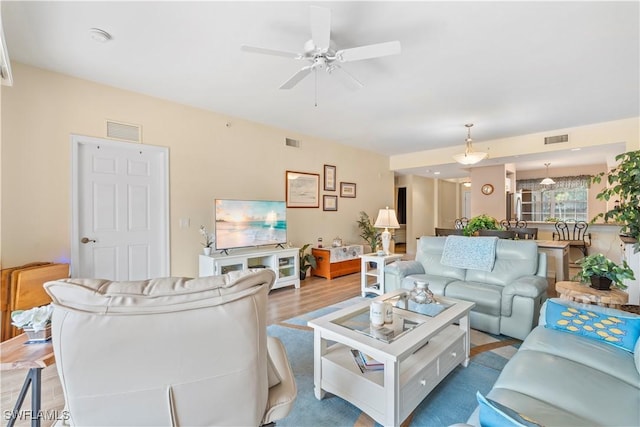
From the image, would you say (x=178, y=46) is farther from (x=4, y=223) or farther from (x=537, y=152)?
(x=537, y=152)

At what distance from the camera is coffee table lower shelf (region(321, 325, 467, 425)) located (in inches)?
63.1

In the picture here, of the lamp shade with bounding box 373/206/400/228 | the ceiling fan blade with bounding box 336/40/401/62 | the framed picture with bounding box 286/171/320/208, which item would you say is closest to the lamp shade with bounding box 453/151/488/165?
the lamp shade with bounding box 373/206/400/228

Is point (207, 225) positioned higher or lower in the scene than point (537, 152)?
lower

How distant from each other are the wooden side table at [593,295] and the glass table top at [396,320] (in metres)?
0.99

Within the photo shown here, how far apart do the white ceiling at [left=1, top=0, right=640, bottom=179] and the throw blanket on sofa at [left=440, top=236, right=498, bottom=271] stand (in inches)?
68.9

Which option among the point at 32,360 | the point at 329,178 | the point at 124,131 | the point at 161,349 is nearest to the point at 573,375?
the point at 161,349

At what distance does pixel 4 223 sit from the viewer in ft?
8.99

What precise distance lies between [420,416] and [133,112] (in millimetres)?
4105

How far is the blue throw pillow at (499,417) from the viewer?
783 mm

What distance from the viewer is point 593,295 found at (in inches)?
88.0

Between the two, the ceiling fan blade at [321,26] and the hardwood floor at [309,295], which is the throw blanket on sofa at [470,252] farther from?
the ceiling fan blade at [321,26]

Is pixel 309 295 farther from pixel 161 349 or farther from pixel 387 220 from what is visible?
pixel 161 349

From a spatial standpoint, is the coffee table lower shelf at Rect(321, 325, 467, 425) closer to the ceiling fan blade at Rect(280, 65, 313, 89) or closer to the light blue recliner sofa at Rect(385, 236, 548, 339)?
the light blue recliner sofa at Rect(385, 236, 548, 339)

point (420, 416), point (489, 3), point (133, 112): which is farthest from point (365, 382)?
point (133, 112)
